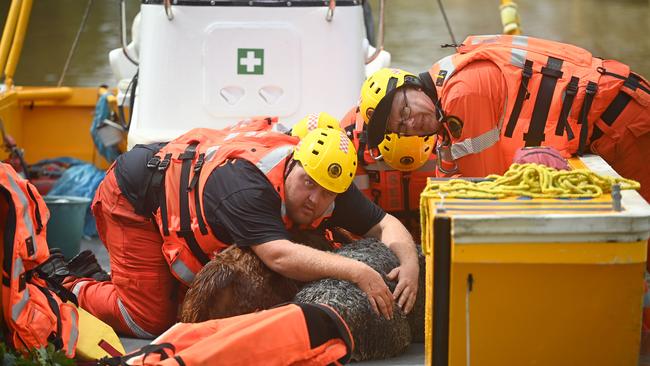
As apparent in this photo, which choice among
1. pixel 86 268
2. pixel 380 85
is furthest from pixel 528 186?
pixel 86 268

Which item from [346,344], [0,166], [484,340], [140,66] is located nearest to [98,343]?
[0,166]

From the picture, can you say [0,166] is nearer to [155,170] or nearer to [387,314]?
[155,170]

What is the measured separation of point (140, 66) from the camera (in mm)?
7242

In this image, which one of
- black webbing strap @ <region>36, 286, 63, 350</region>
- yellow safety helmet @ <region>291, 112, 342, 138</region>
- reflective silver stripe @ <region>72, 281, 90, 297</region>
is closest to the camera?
black webbing strap @ <region>36, 286, 63, 350</region>

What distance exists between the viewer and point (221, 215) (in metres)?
4.97

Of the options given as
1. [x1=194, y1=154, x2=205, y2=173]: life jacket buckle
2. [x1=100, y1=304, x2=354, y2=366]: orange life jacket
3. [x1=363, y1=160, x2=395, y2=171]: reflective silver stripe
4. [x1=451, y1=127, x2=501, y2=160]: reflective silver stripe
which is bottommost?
[x1=363, y1=160, x2=395, y2=171]: reflective silver stripe

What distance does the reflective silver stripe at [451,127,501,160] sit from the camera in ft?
16.5

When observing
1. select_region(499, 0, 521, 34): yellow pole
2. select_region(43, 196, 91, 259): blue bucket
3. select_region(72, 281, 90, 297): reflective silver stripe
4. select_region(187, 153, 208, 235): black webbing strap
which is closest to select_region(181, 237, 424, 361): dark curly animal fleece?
select_region(187, 153, 208, 235): black webbing strap

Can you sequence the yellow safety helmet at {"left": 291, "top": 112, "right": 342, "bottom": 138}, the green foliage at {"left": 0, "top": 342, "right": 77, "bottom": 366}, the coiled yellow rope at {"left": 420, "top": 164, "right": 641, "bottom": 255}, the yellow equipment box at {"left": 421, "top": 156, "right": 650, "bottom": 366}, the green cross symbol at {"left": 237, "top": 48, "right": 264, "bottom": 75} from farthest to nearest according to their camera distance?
the green cross symbol at {"left": 237, "top": 48, "right": 264, "bottom": 75} < the yellow safety helmet at {"left": 291, "top": 112, "right": 342, "bottom": 138} < the green foliage at {"left": 0, "top": 342, "right": 77, "bottom": 366} < the coiled yellow rope at {"left": 420, "top": 164, "right": 641, "bottom": 255} < the yellow equipment box at {"left": 421, "top": 156, "right": 650, "bottom": 366}

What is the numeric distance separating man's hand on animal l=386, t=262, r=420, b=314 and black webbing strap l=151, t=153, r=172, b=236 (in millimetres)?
1057

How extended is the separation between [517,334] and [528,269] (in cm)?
22

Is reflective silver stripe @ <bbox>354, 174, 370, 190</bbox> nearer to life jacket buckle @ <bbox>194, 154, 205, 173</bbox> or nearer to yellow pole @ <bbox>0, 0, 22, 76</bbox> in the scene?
life jacket buckle @ <bbox>194, 154, 205, 173</bbox>

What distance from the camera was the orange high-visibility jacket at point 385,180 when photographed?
237 inches

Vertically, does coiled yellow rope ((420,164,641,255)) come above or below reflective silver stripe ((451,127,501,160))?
above
